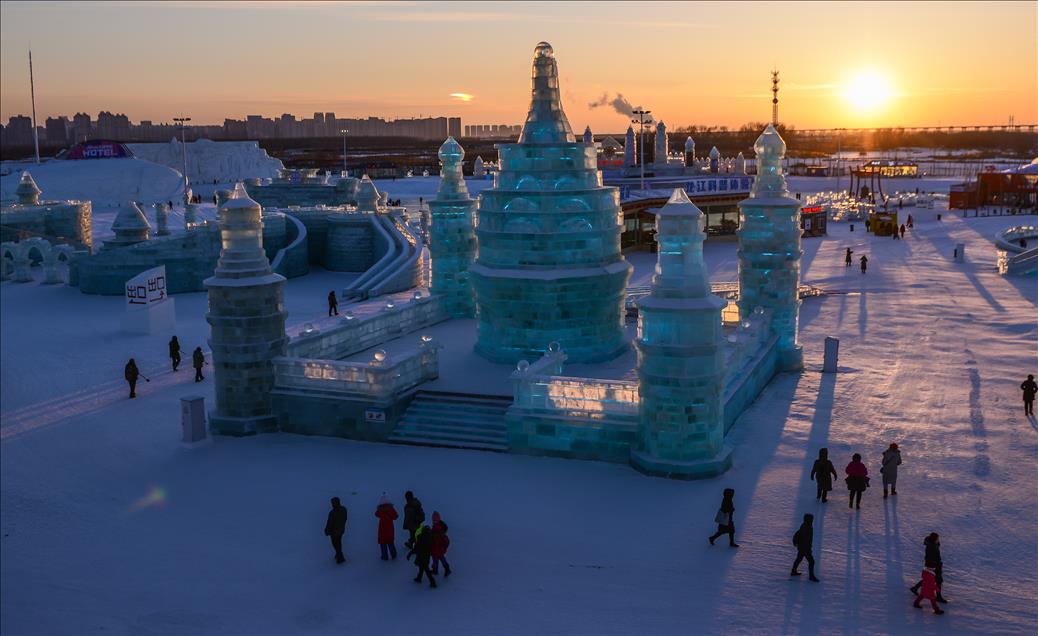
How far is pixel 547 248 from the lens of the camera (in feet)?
71.7

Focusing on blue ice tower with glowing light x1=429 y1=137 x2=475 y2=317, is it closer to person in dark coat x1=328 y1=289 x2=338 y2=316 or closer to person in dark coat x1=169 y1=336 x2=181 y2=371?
person in dark coat x1=328 y1=289 x2=338 y2=316

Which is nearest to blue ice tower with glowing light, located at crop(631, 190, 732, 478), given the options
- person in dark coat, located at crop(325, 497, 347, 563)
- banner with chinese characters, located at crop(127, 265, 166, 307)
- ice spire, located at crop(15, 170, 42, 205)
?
person in dark coat, located at crop(325, 497, 347, 563)

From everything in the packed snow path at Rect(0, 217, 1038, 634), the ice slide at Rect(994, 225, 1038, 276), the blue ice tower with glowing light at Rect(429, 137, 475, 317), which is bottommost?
the packed snow path at Rect(0, 217, 1038, 634)

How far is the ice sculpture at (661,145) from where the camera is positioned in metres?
71.5

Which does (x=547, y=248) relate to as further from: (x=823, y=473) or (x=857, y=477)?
(x=857, y=477)

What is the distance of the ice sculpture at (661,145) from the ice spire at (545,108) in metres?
49.5

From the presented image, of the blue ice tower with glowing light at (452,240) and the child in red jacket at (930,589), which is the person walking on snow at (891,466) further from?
the blue ice tower with glowing light at (452,240)

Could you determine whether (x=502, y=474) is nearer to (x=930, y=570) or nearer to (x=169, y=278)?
(x=930, y=570)

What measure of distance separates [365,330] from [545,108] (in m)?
7.51

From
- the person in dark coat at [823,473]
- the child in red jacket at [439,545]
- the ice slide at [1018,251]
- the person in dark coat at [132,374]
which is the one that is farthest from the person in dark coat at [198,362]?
the ice slide at [1018,251]

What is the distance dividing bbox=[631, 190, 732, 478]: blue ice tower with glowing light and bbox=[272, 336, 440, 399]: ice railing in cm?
544

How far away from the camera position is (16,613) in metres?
12.5

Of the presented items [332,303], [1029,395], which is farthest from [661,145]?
[1029,395]

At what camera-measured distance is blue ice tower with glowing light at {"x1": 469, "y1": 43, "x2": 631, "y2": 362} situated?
2189 cm
